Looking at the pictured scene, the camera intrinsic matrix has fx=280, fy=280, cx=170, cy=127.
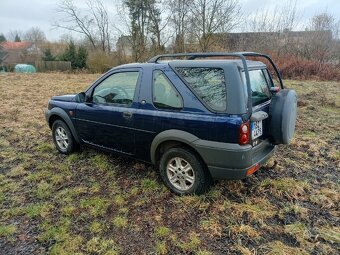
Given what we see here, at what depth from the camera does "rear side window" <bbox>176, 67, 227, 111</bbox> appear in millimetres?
3029

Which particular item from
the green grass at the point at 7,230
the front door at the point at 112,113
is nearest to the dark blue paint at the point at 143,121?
the front door at the point at 112,113

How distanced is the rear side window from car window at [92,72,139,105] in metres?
0.84

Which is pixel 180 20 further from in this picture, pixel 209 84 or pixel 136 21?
pixel 209 84

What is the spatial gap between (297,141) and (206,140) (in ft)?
10.7

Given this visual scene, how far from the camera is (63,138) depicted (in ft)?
16.6

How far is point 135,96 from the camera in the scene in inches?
146

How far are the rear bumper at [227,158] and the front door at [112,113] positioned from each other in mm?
1149

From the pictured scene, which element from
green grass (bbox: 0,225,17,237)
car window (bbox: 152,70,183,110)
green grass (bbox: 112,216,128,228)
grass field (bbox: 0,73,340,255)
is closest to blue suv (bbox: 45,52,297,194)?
car window (bbox: 152,70,183,110)

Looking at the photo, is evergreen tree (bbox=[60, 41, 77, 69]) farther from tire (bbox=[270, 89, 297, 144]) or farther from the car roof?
tire (bbox=[270, 89, 297, 144])

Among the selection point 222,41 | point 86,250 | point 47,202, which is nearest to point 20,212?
point 47,202

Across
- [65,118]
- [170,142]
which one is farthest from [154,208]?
[65,118]

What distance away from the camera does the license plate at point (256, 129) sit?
3.09 m

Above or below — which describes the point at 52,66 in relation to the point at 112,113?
above

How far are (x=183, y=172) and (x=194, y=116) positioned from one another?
0.77 m
